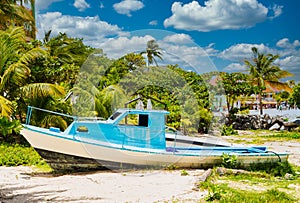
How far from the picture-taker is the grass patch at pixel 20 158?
408 inches

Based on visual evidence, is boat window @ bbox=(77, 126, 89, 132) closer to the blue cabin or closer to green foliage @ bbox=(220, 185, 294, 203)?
the blue cabin

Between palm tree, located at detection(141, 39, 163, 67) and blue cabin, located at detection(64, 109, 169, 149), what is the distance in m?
1.62

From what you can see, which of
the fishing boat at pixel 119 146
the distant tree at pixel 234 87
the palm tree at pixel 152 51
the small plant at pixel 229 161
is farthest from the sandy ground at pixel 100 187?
the distant tree at pixel 234 87

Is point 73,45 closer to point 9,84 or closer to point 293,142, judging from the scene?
point 9,84

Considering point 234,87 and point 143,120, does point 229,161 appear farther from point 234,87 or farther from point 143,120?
point 234,87

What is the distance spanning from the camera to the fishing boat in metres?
9.11

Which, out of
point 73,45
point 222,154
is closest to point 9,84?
point 222,154

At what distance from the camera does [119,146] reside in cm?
935

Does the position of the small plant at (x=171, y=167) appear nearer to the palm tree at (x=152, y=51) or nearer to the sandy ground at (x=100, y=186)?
the sandy ground at (x=100, y=186)

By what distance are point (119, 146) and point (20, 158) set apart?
3.31 metres

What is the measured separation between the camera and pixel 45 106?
1376cm

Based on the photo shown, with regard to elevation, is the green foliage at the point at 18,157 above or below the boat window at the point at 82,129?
below

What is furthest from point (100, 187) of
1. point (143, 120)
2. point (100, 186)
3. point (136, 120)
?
point (136, 120)

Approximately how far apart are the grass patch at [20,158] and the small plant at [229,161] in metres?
4.53
